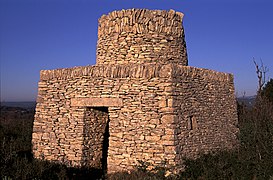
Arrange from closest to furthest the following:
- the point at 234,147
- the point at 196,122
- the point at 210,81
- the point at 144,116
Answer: the point at 144,116 < the point at 196,122 < the point at 210,81 < the point at 234,147

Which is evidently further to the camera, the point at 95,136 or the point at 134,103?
the point at 95,136

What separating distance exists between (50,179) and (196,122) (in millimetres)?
4211

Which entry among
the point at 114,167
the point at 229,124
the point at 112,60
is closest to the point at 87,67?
the point at 112,60

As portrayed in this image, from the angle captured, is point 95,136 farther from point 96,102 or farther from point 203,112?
point 203,112

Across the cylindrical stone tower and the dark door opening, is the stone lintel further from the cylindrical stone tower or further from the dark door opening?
the cylindrical stone tower

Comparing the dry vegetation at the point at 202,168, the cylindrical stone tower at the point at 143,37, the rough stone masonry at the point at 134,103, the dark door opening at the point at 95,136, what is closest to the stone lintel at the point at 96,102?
the rough stone masonry at the point at 134,103

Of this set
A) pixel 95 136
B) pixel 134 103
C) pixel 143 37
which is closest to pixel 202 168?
pixel 134 103

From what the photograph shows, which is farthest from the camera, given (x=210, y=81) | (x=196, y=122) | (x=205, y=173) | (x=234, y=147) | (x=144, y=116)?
(x=234, y=147)

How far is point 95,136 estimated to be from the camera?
845 cm

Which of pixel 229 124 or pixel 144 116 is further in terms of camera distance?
pixel 229 124

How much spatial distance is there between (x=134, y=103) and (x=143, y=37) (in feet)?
7.63

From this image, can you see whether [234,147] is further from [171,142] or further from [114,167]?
[114,167]

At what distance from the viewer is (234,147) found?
9508 millimetres

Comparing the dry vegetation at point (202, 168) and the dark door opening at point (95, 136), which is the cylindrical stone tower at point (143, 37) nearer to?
the dark door opening at point (95, 136)
